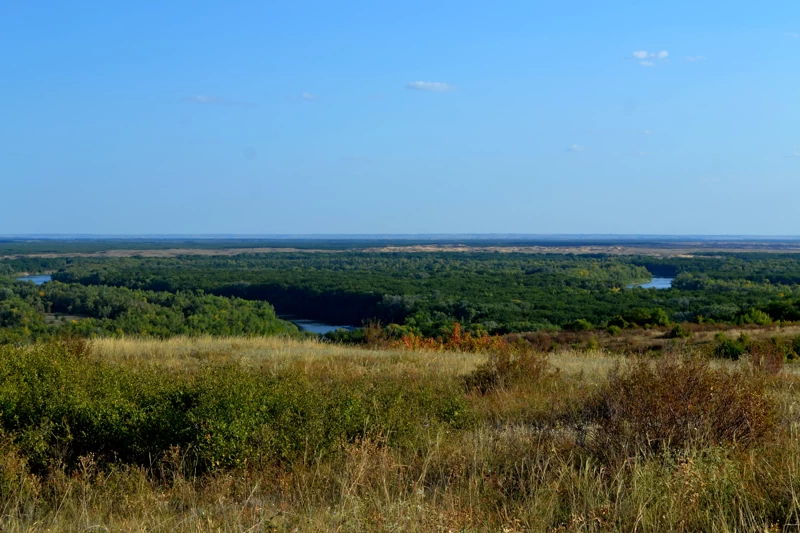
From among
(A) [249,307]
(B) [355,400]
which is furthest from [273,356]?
(A) [249,307]

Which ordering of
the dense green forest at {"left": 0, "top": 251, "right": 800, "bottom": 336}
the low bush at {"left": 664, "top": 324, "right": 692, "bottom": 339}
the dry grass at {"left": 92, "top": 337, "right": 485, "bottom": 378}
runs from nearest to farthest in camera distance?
1. the dry grass at {"left": 92, "top": 337, "right": 485, "bottom": 378}
2. the low bush at {"left": 664, "top": 324, "right": 692, "bottom": 339}
3. the dense green forest at {"left": 0, "top": 251, "right": 800, "bottom": 336}

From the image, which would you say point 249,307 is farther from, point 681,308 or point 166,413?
point 166,413

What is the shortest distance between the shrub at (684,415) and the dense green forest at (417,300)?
83.7 feet

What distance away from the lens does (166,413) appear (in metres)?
6.08

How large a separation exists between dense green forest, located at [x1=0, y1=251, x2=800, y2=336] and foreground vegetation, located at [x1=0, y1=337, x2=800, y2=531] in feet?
77.7

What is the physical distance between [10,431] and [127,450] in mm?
1058

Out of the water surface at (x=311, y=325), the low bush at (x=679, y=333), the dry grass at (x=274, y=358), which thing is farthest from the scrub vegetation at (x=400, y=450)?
the water surface at (x=311, y=325)

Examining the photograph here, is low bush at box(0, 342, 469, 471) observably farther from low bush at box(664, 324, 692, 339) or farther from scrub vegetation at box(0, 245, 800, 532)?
low bush at box(664, 324, 692, 339)

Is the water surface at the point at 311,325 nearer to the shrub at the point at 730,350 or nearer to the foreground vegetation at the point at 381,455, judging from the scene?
the shrub at the point at 730,350

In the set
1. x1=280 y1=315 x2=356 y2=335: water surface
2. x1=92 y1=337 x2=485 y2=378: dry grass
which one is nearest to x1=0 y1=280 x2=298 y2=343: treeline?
x1=280 y1=315 x2=356 y2=335: water surface

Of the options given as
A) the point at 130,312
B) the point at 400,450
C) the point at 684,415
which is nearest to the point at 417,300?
the point at 130,312

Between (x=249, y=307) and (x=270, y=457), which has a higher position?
(x=270, y=457)

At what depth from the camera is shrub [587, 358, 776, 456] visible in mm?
5145

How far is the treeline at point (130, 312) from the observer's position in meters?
35.6
